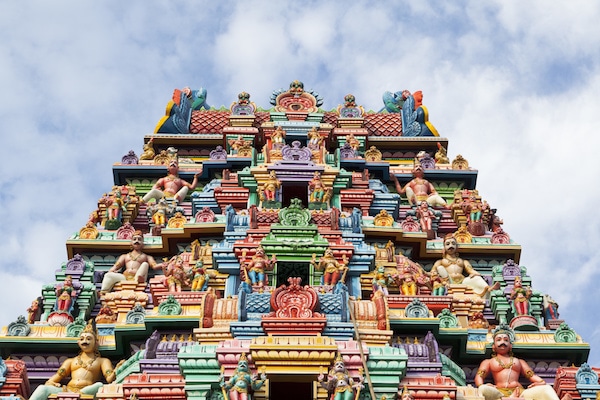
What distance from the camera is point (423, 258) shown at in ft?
81.3

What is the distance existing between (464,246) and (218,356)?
8.16 metres

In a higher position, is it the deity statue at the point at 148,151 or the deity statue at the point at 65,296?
the deity statue at the point at 148,151

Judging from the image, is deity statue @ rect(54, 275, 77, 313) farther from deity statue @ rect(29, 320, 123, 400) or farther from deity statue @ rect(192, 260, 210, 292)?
deity statue @ rect(192, 260, 210, 292)

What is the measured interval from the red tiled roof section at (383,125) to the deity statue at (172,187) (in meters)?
6.14

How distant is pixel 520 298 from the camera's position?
21906 millimetres

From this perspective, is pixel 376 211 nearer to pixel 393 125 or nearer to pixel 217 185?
pixel 217 185

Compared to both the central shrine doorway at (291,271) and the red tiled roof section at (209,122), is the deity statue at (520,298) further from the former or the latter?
the red tiled roof section at (209,122)

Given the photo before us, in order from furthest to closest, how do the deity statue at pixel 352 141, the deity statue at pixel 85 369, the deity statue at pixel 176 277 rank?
1. the deity statue at pixel 352 141
2. the deity statue at pixel 176 277
3. the deity statue at pixel 85 369

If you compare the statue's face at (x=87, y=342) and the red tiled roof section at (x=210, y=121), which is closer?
the statue's face at (x=87, y=342)

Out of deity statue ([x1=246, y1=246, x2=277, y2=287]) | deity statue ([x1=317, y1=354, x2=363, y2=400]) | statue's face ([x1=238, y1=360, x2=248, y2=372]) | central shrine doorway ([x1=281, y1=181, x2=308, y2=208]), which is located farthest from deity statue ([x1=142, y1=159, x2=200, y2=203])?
deity statue ([x1=317, y1=354, x2=363, y2=400])

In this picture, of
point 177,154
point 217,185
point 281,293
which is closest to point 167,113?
point 177,154

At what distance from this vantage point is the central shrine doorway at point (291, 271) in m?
22.3

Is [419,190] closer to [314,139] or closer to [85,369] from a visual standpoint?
[314,139]

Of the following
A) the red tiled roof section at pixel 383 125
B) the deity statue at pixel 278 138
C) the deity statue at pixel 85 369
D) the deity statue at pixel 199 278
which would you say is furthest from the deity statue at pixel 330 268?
the red tiled roof section at pixel 383 125
